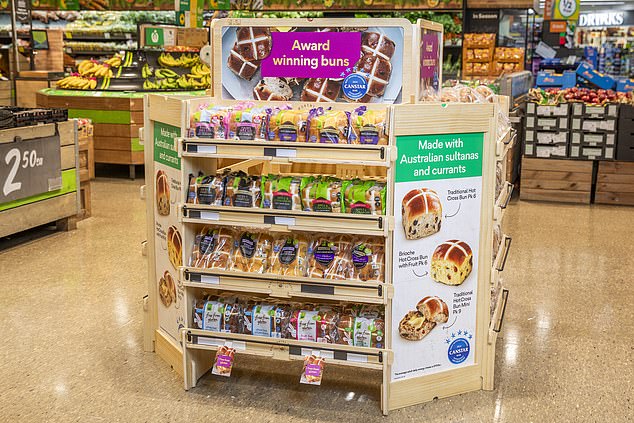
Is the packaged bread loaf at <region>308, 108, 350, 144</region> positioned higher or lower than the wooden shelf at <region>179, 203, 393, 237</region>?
higher

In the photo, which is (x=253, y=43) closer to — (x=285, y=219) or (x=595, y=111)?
(x=285, y=219)

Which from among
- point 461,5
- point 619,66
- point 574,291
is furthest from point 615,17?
point 574,291

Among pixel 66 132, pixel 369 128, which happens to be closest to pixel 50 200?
pixel 66 132

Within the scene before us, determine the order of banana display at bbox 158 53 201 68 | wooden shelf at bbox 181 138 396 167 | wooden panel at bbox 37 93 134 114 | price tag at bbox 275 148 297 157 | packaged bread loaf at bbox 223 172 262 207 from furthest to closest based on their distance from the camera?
banana display at bbox 158 53 201 68 → wooden panel at bbox 37 93 134 114 → packaged bread loaf at bbox 223 172 262 207 → price tag at bbox 275 148 297 157 → wooden shelf at bbox 181 138 396 167

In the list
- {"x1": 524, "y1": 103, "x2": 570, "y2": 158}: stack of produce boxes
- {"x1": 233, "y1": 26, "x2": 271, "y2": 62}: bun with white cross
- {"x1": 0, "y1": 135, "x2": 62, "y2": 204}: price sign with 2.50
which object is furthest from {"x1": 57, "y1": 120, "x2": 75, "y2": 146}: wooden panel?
{"x1": 524, "y1": 103, "x2": 570, "y2": 158}: stack of produce boxes

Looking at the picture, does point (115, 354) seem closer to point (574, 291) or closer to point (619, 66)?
point (574, 291)

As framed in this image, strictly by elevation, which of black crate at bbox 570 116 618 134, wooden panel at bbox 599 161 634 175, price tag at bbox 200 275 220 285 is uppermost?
black crate at bbox 570 116 618 134

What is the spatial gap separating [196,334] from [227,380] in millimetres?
340

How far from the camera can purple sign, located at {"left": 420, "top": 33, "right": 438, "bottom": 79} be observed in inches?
150

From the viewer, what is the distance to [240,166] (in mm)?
4371

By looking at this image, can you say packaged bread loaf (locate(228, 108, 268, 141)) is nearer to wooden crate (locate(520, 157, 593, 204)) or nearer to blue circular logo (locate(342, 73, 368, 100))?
blue circular logo (locate(342, 73, 368, 100))

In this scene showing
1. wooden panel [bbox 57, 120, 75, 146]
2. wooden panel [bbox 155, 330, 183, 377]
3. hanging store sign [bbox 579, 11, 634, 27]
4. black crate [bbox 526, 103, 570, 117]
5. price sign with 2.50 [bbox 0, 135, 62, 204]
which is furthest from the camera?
hanging store sign [bbox 579, 11, 634, 27]

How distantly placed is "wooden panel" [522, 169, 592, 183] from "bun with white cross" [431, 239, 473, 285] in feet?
17.4

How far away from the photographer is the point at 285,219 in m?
3.57
